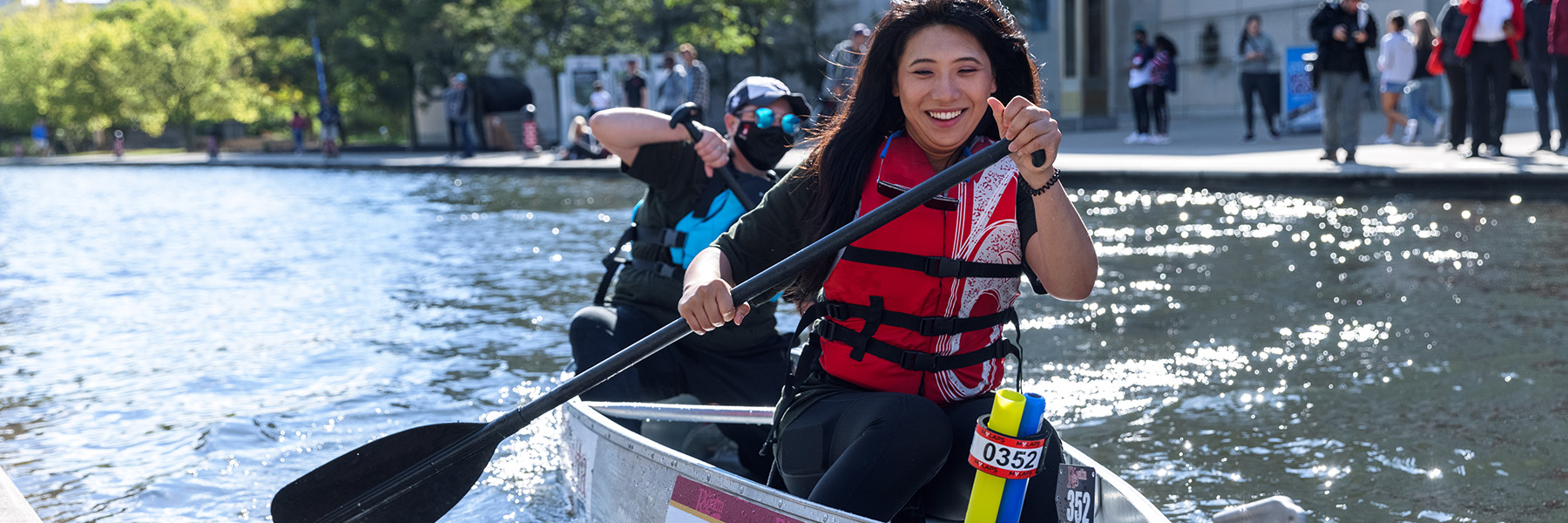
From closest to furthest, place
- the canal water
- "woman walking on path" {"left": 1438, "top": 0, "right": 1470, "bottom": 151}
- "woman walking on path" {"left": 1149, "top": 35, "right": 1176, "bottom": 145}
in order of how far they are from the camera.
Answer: the canal water → "woman walking on path" {"left": 1438, "top": 0, "right": 1470, "bottom": 151} → "woman walking on path" {"left": 1149, "top": 35, "right": 1176, "bottom": 145}

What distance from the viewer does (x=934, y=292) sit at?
2.50 meters

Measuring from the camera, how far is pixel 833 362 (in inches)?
103

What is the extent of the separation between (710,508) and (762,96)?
184 cm

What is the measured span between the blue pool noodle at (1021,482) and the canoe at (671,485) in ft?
0.79

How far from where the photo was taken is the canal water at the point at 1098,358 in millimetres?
4266

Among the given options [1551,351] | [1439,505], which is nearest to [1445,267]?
[1551,351]

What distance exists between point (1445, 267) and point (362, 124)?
158 ft

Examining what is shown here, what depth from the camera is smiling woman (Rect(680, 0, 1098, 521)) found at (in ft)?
7.88

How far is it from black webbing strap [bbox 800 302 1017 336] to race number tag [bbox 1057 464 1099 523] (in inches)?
12.5

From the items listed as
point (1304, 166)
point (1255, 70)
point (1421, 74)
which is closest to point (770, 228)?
point (1304, 166)

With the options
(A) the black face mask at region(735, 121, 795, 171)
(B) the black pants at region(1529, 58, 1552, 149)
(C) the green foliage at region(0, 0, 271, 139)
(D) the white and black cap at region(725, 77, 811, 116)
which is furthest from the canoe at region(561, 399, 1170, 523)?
(C) the green foliage at region(0, 0, 271, 139)

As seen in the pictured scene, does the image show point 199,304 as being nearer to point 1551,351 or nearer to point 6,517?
point 6,517

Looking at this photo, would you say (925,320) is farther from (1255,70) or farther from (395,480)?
(1255,70)

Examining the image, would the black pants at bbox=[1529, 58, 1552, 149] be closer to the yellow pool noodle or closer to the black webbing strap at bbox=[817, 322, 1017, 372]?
the black webbing strap at bbox=[817, 322, 1017, 372]
